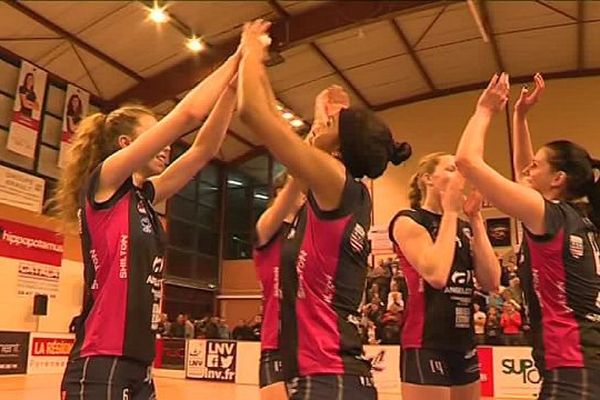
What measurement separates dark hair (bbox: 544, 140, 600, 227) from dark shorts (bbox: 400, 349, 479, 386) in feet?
2.19

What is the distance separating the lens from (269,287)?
8.23ft

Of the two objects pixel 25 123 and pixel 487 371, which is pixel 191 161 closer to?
pixel 487 371

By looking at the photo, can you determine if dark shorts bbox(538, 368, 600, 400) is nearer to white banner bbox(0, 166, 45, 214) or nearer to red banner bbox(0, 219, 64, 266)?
red banner bbox(0, 219, 64, 266)

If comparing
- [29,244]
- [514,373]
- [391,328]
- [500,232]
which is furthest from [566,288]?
[500,232]

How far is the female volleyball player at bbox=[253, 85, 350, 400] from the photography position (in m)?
1.59

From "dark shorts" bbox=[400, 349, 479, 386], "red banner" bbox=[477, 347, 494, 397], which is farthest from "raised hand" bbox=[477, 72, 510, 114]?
"red banner" bbox=[477, 347, 494, 397]

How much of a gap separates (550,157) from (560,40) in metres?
9.75

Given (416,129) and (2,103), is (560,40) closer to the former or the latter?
(416,129)

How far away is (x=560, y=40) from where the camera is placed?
10625mm

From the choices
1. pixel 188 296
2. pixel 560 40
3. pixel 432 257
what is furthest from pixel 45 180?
pixel 432 257

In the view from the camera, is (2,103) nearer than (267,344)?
No

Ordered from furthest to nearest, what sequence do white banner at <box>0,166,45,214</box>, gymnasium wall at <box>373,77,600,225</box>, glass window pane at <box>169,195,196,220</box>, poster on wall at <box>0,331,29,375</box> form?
1. glass window pane at <box>169,195,196,220</box>
2. gymnasium wall at <box>373,77,600,225</box>
3. white banner at <box>0,166,45,214</box>
4. poster on wall at <box>0,331,29,375</box>

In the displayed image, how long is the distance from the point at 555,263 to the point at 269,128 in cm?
94

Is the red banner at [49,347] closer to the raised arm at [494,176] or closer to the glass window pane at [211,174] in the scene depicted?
the glass window pane at [211,174]
